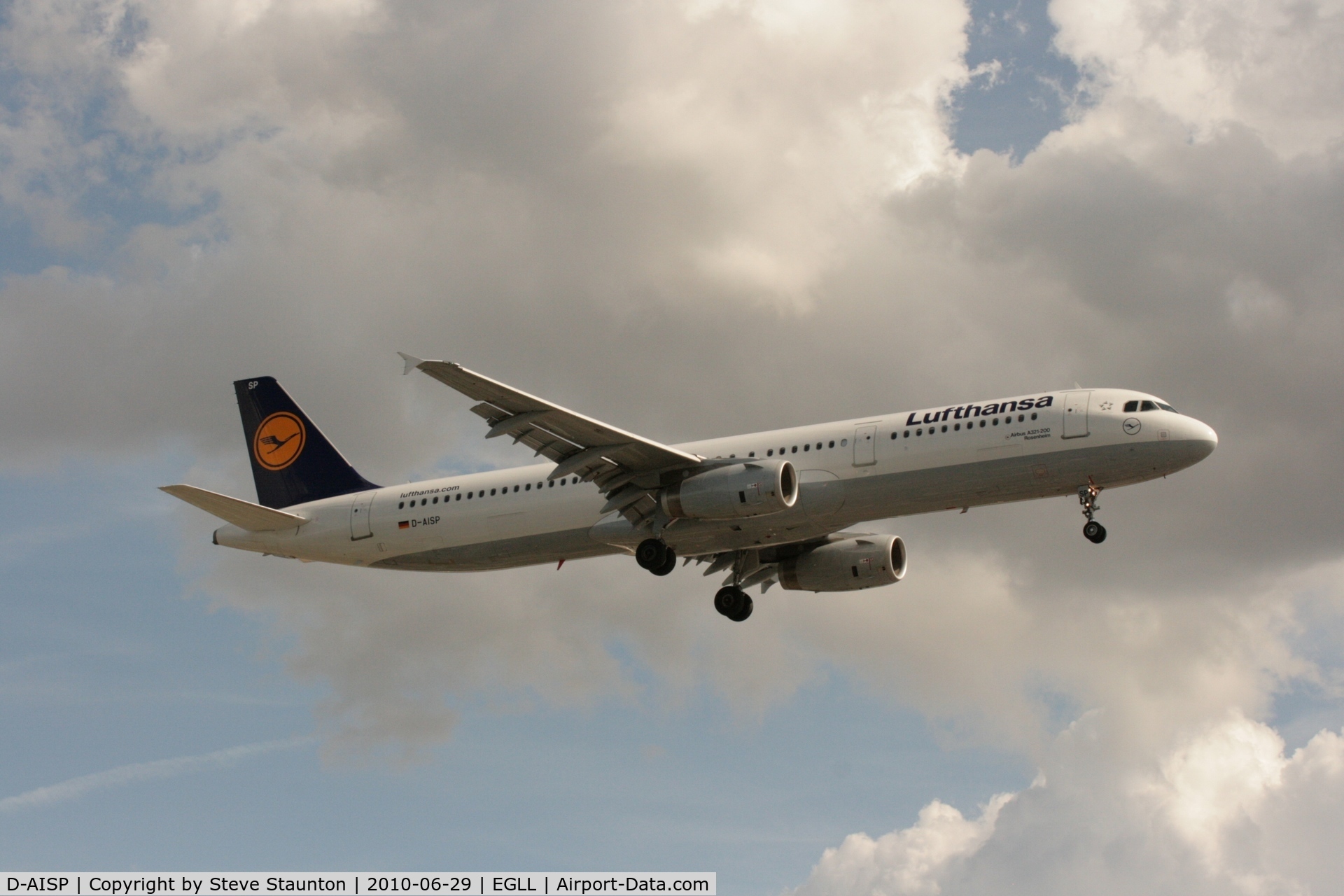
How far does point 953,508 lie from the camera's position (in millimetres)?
38562

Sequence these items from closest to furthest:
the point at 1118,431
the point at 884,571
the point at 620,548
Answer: the point at 1118,431 < the point at 620,548 < the point at 884,571

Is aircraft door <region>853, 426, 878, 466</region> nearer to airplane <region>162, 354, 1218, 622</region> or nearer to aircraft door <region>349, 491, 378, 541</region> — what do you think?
airplane <region>162, 354, 1218, 622</region>

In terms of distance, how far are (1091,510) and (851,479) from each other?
6414 mm

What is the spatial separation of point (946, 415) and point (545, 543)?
12712 millimetres

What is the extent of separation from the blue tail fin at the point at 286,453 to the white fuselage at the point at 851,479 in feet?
12.6

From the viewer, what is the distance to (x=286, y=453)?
49594 mm

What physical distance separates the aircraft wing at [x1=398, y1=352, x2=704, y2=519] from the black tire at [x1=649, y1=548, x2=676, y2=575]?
139cm

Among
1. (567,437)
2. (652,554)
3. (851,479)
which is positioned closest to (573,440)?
(567,437)

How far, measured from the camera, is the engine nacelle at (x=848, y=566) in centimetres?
4559

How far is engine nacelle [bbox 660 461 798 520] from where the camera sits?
3734cm

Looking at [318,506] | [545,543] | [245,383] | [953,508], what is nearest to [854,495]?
[953,508]

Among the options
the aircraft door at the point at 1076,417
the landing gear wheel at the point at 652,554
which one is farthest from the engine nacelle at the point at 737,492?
the aircraft door at the point at 1076,417

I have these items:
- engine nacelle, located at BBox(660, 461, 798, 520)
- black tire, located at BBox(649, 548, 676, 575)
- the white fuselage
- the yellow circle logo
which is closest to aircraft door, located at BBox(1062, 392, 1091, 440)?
the white fuselage

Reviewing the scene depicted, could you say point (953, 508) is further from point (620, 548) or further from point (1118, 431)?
point (620, 548)
